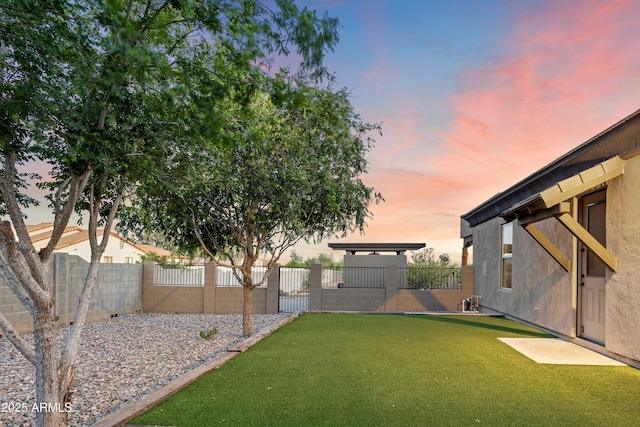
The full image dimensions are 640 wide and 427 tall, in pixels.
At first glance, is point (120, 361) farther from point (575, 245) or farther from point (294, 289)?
point (294, 289)

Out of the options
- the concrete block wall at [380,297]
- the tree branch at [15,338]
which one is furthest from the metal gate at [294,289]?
the tree branch at [15,338]

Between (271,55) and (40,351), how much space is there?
3.35 m

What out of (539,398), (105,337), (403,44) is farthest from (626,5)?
(105,337)

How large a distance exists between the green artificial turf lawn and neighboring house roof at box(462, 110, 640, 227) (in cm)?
291

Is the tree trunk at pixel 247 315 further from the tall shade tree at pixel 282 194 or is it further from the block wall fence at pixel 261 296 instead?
the block wall fence at pixel 261 296

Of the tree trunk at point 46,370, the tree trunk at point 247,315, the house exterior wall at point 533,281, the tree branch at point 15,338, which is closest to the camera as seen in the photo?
the tree branch at point 15,338

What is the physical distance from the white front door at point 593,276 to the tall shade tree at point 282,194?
Result: 463 cm

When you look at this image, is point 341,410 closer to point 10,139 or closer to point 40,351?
point 40,351

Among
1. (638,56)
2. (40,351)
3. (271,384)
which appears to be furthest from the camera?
(638,56)

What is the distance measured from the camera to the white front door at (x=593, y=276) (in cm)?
781

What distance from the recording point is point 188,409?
4.61 meters

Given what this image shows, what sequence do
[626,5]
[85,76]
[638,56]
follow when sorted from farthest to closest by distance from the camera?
[638,56], [626,5], [85,76]

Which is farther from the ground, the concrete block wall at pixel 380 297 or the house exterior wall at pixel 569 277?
the house exterior wall at pixel 569 277

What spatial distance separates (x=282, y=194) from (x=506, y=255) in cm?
716
